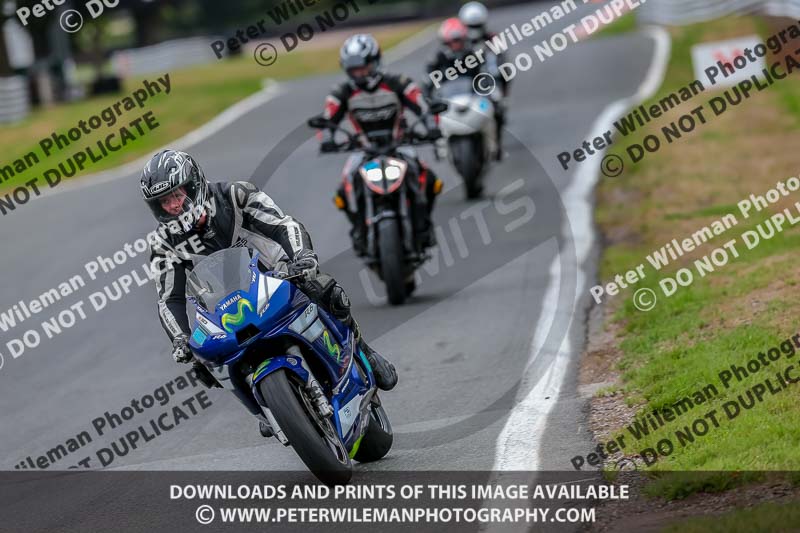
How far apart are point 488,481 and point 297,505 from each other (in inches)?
39.3

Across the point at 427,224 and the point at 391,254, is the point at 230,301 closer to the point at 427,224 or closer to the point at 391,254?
the point at 391,254

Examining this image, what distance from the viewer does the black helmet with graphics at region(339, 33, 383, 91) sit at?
36.6 ft

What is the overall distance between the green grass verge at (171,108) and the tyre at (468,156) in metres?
8.41

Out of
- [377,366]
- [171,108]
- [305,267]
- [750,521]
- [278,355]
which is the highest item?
[305,267]

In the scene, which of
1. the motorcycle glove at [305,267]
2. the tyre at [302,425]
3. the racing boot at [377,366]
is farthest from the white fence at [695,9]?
the tyre at [302,425]

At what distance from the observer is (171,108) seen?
90.4ft

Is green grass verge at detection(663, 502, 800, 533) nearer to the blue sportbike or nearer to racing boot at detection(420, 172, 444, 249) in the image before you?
the blue sportbike

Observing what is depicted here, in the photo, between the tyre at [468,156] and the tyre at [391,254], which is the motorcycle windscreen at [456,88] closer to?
the tyre at [468,156]

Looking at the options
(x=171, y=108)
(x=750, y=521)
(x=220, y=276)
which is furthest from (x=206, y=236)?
(x=171, y=108)

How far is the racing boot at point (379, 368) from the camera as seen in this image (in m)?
7.06

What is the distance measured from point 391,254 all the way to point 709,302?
2773 millimetres

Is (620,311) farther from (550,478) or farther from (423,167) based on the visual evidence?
(550,478)

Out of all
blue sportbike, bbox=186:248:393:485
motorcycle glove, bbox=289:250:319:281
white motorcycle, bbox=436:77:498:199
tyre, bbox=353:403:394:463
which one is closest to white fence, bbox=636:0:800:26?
white motorcycle, bbox=436:77:498:199

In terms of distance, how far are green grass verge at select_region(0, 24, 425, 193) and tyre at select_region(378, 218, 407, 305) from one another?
38.1 feet
